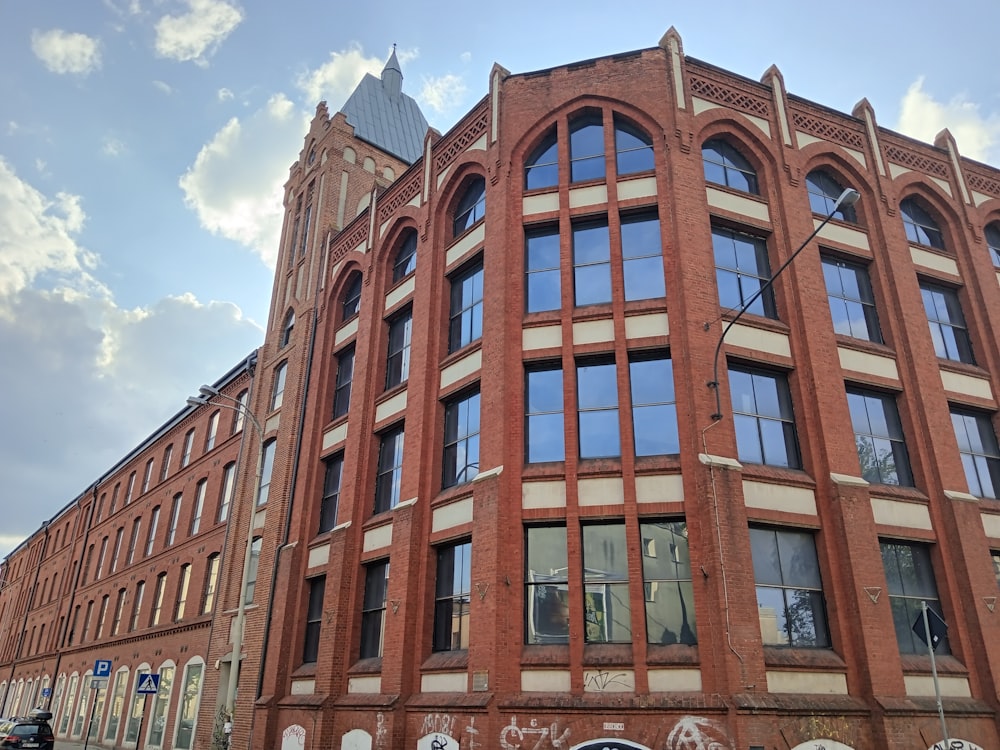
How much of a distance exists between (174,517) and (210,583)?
819 cm

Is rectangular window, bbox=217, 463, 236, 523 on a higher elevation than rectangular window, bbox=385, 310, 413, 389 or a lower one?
lower

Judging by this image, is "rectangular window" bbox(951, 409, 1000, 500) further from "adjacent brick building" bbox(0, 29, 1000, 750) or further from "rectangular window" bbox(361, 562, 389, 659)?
"rectangular window" bbox(361, 562, 389, 659)

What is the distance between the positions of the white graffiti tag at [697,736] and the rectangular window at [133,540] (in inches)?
1319

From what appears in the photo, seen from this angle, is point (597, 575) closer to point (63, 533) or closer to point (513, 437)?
point (513, 437)

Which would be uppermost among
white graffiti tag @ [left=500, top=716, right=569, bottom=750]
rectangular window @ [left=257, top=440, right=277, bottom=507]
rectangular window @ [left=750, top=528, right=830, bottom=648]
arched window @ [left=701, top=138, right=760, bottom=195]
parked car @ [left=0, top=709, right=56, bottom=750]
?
arched window @ [left=701, top=138, right=760, bottom=195]

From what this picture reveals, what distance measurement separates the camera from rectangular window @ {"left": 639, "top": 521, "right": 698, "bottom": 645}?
13.7 meters

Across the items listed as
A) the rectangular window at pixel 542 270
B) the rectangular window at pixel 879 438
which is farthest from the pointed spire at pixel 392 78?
the rectangular window at pixel 879 438

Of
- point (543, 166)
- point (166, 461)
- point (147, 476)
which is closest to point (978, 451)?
point (543, 166)

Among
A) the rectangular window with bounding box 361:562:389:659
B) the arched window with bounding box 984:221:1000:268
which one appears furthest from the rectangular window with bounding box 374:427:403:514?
the arched window with bounding box 984:221:1000:268

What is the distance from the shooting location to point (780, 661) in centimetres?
1339

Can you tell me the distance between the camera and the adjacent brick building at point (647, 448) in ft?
45.2

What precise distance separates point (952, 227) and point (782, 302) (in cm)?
761

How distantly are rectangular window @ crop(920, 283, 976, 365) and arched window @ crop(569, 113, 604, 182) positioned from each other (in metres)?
9.53

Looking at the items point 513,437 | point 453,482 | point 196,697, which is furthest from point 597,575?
point 196,697
